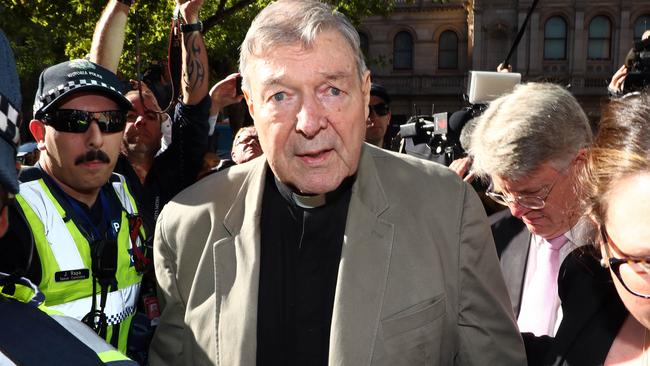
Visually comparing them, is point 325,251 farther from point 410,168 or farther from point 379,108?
point 379,108

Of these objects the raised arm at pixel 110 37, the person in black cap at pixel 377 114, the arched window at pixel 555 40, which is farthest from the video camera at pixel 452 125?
the arched window at pixel 555 40

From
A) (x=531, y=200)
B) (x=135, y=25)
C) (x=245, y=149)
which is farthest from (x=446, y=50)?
(x=531, y=200)

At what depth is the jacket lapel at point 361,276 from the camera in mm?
1851

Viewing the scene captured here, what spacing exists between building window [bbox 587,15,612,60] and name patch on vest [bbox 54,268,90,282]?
30716mm

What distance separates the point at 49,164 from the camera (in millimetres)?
2438

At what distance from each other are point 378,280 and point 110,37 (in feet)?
6.11

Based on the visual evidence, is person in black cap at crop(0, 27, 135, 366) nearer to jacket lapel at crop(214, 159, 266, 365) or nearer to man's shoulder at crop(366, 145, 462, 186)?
jacket lapel at crop(214, 159, 266, 365)

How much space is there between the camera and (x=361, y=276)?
1.92m

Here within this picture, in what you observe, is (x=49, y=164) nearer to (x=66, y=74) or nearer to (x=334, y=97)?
(x=66, y=74)

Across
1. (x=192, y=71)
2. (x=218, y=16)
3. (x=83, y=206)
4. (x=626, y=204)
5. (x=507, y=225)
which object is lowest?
(x=507, y=225)

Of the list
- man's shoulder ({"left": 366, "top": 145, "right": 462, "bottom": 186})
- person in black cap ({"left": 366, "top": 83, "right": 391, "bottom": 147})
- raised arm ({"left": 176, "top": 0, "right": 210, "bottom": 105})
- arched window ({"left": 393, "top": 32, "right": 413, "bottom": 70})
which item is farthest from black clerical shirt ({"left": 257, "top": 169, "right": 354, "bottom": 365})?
arched window ({"left": 393, "top": 32, "right": 413, "bottom": 70})

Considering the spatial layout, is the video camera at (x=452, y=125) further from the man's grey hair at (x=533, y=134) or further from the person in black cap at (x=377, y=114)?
the man's grey hair at (x=533, y=134)

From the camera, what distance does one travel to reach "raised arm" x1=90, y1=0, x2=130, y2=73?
9.86 ft

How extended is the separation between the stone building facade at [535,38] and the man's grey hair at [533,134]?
2563 centimetres
